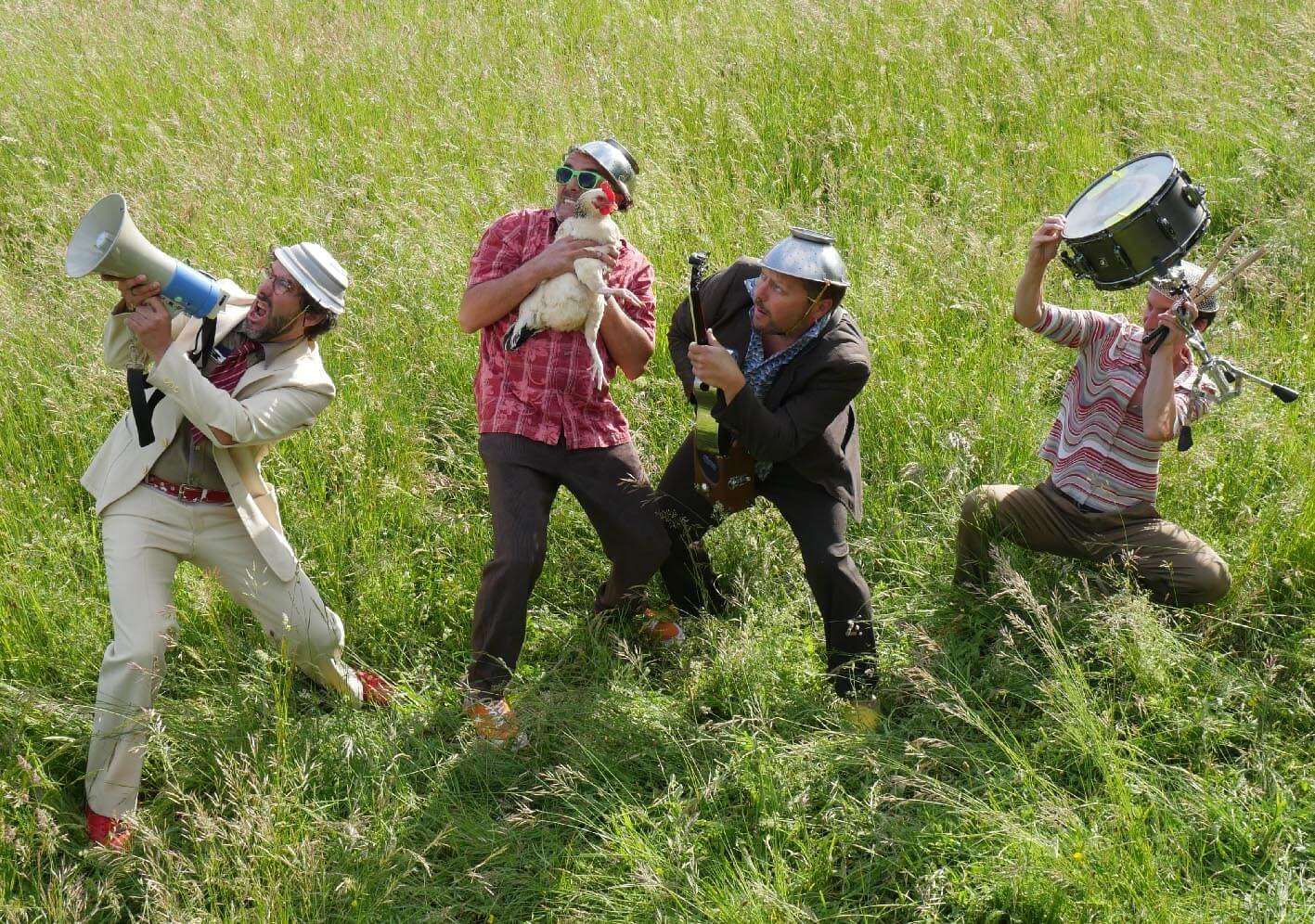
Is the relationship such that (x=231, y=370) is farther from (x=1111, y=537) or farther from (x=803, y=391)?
(x=1111, y=537)

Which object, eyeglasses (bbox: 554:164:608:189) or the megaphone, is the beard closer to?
the megaphone

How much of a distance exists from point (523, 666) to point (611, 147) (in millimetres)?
1910

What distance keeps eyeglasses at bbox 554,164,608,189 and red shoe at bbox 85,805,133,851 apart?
247 cm

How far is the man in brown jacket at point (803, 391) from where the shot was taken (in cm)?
368

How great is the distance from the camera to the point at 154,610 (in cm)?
348

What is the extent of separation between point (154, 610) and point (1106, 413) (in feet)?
10.4

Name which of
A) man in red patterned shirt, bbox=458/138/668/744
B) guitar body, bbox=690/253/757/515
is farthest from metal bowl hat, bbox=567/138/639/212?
guitar body, bbox=690/253/757/515

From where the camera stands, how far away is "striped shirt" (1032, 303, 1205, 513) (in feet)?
12.4

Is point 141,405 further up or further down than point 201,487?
further up

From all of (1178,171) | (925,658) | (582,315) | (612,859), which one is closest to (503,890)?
(612,859)

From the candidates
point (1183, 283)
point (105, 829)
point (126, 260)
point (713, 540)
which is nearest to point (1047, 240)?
point (1183, 283)

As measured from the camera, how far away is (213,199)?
20.4 ft

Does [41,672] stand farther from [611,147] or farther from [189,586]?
[611,147]

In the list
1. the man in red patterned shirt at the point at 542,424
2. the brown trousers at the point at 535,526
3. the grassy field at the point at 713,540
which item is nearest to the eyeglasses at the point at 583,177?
the man in red patterned shirt at the point at 542,424
